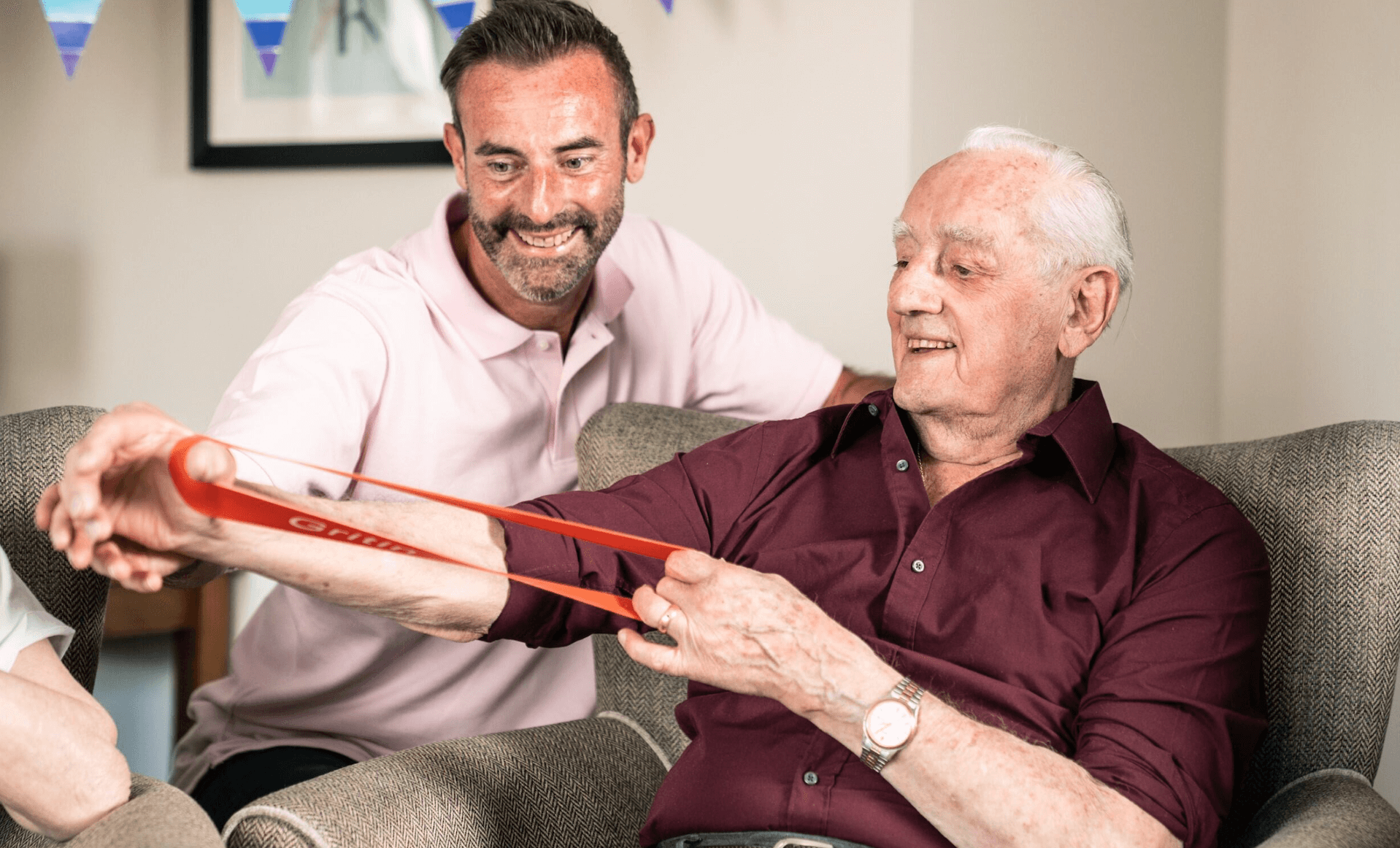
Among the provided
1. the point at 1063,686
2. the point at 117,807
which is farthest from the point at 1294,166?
the point at 117,807

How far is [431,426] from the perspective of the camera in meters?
1.85

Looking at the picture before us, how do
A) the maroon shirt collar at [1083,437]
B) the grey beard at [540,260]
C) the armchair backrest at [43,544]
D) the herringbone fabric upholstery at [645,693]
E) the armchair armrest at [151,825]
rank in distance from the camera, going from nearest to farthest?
the armchair armrest at [151,825], the maroon shirt collar at [1083,437], the armchair backrest at [43,544], the herringbone fabric upholstery at [645,693], the grey beard at [540,260]

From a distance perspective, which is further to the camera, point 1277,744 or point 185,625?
point 185,625

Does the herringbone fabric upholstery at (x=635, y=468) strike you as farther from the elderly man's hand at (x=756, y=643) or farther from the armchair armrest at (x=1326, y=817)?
the armchair armrest at (x=1326, y=817)

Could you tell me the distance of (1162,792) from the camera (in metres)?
1.18

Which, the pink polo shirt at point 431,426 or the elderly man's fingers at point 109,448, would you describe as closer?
the elderly man's fingers at point 109,448


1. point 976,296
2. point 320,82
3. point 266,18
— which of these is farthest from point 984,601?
point 266,18

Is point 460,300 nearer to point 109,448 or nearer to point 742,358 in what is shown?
point 742,358

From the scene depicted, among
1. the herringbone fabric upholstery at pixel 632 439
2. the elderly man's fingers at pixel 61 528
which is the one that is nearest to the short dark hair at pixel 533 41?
the herringbone fabric upholstery at pixel 632 439

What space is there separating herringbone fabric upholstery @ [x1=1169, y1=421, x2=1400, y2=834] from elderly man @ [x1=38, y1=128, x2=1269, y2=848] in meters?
0.14

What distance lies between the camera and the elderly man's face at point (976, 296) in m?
1.45

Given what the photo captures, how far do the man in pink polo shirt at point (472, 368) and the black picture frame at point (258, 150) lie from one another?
63 cm

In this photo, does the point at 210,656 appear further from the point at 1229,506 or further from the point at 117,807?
the point at 1229,506

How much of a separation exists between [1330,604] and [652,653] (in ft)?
2.72
